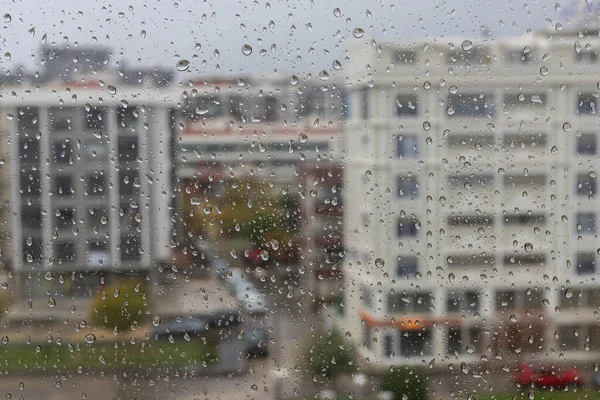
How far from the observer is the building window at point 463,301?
4.10 ft

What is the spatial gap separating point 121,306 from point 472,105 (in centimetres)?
85

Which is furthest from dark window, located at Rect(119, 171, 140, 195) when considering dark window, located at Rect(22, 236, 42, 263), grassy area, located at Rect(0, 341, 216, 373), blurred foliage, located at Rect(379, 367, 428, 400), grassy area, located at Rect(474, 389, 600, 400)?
grassy area, located at Rect(474, 389, 600, 400)

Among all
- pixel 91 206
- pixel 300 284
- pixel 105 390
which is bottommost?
pixel 105 390

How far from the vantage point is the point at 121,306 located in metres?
1.21

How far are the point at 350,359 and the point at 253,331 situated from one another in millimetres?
217

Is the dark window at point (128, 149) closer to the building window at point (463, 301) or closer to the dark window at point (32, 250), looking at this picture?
the dark window at point (32, 250)

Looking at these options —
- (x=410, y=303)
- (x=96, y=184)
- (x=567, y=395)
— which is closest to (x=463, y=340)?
(x=410, y=303)

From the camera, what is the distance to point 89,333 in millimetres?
1204

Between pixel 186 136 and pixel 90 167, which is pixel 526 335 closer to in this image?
pixel 186 136

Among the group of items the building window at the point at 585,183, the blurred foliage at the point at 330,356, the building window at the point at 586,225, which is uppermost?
the building window at the point at 585,183

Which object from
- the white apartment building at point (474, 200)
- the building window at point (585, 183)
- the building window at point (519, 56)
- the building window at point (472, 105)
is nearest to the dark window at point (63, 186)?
the white apartment building at point (474, 200)

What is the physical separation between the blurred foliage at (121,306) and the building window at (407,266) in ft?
1.78

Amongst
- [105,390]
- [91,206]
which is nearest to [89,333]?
[105,390]

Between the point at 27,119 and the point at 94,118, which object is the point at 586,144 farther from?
the point at 27,119
